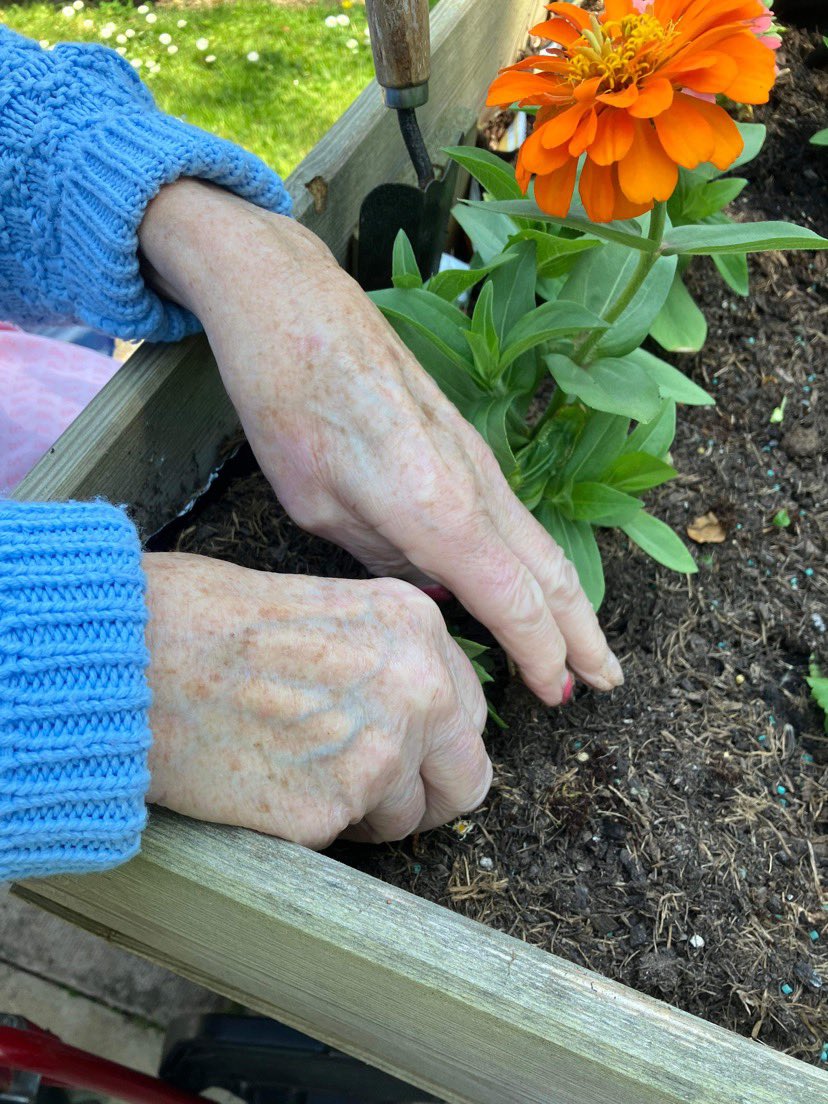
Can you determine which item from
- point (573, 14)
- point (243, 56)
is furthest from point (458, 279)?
point (243, 56)

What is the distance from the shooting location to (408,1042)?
0.92 metres

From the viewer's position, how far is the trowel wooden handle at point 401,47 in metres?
1.11

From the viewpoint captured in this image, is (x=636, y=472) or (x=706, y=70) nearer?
(x=706, y=70)

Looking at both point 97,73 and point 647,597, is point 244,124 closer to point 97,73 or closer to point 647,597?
point 97,73

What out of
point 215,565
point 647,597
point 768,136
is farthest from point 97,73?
point 768,136

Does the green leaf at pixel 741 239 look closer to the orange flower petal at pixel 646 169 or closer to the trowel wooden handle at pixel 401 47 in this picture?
the orange flower petal at pixel 646 169

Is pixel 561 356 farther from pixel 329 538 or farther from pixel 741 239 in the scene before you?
pixel 329 538

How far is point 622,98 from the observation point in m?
0.78

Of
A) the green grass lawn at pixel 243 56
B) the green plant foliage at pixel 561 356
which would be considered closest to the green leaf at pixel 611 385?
the green plant foliage at pixel 561 356

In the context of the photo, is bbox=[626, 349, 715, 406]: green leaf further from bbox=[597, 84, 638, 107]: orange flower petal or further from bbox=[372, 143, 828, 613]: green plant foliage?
bbox=[597, 84, 638, 107]: orange flower petal

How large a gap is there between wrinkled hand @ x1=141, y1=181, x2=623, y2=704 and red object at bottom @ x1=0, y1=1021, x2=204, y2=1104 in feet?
2.46

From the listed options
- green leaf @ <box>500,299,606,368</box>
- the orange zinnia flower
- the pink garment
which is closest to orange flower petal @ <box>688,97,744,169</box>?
the orange zinnia flower

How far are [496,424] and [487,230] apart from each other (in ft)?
1.08

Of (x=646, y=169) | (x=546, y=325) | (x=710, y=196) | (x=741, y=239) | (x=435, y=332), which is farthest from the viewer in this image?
(x=710, y=196)
